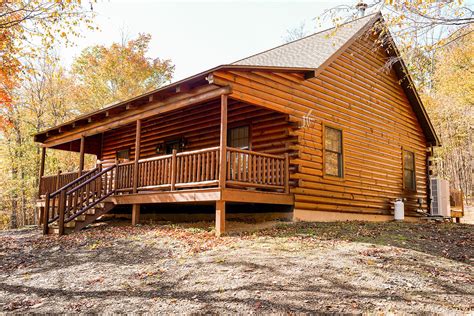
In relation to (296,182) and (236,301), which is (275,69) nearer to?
(296,182)

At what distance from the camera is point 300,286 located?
18.0ft

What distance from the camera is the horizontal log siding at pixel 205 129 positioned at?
1212cm

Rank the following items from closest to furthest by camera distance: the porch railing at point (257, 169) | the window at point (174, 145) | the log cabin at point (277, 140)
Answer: the porch railing at point (257, 169) < the log cabin at point (277, 140) < the window at point (174, 145)

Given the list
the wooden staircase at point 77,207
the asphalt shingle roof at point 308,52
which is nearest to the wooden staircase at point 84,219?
the wooden staircase at point 77,207

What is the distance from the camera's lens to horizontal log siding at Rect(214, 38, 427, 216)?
11281 mm

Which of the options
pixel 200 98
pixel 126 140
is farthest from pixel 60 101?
pixel 200 98

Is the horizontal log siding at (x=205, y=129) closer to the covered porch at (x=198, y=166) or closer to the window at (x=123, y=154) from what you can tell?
the covered porch at (x=198, y=166)

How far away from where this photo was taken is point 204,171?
10.2 m

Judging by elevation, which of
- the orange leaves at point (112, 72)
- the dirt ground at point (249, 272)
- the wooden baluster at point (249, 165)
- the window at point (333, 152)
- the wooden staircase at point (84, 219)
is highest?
the orange leaves at point (112, 72)

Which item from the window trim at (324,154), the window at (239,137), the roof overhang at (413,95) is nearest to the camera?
the window trim at (324,154)

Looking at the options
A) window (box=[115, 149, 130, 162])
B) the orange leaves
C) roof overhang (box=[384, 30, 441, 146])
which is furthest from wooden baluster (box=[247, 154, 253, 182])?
the orange leaves

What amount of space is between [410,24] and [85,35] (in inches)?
341

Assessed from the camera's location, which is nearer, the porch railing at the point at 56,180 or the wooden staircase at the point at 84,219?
the wooden staircase at the point at 84,219

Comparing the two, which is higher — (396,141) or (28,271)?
(396,141)
